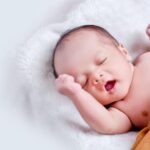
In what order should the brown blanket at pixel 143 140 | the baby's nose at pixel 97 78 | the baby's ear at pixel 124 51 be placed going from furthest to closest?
the baby's ear at pixel 124 51, the baby's nose at pixel 97 78, the brown blanket at pixel 143 140

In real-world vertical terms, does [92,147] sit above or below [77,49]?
below

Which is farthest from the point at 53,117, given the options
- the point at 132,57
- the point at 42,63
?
the point at 132,57

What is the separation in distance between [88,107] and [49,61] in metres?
0.22

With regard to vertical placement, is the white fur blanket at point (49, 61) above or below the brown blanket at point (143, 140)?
above

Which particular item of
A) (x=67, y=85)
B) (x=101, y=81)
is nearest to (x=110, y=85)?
(x=101, y=81)

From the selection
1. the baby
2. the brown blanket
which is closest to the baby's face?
the baby

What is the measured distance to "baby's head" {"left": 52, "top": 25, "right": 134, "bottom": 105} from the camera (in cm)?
137

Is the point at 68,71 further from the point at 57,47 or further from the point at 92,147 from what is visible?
the point at 92,147

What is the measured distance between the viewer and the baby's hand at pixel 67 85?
1.31 metres

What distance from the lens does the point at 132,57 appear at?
1.56 metres

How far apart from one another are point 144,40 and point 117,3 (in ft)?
0.47

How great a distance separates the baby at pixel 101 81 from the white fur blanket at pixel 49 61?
46 mm

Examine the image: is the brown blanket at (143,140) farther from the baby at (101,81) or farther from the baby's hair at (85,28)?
the baby's hair at (85,28)

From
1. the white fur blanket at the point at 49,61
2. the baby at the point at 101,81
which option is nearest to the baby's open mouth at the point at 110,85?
the baby at the point at 101,81
